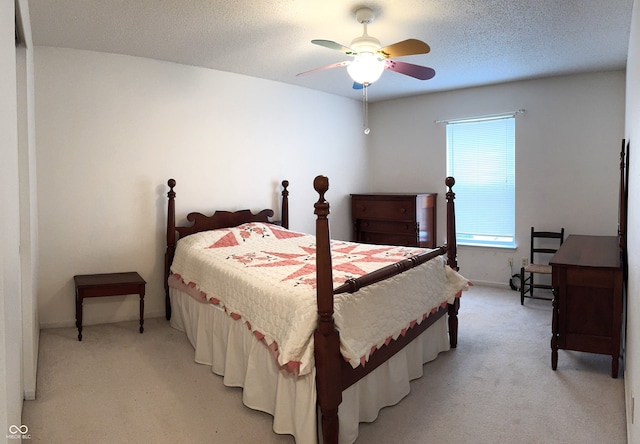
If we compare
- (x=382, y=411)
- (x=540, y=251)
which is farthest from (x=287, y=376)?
(x=540, y=251)

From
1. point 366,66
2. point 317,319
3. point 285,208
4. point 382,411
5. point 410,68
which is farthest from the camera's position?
point 285,208

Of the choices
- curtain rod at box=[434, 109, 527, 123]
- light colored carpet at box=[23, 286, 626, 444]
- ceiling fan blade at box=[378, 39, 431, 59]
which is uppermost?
curtain rod at box=[434, 109, 527, 123]

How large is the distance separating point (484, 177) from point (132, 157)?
388cm

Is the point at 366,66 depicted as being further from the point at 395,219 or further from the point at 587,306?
the point at 395,219

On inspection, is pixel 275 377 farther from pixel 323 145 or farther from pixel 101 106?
pixel 323 145

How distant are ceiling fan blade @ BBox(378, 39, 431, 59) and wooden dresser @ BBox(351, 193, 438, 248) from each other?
8.38 feet

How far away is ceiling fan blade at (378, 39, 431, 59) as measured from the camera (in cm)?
266

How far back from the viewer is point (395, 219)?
536cm

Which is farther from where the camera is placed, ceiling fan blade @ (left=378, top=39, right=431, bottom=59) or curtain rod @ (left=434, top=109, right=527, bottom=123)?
curtain rod @ (left=434, top=109, right=527, bottom=123)

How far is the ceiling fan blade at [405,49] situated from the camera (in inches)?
105

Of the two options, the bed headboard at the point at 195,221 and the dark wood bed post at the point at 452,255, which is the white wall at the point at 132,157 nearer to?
the bed headboard at the point at 195,221

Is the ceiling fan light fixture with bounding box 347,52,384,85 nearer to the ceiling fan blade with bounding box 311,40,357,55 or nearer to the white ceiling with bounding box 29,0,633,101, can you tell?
the ceiling fan blade with bounding box 311,40,357,55

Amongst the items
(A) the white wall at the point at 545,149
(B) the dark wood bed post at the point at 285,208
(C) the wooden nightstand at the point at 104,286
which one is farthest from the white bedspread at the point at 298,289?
(A) the white wall at the point at 545,149

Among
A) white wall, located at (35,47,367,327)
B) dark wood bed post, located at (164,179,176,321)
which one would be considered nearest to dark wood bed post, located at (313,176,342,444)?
dark wood bed post, located at (164,179,176,321)
